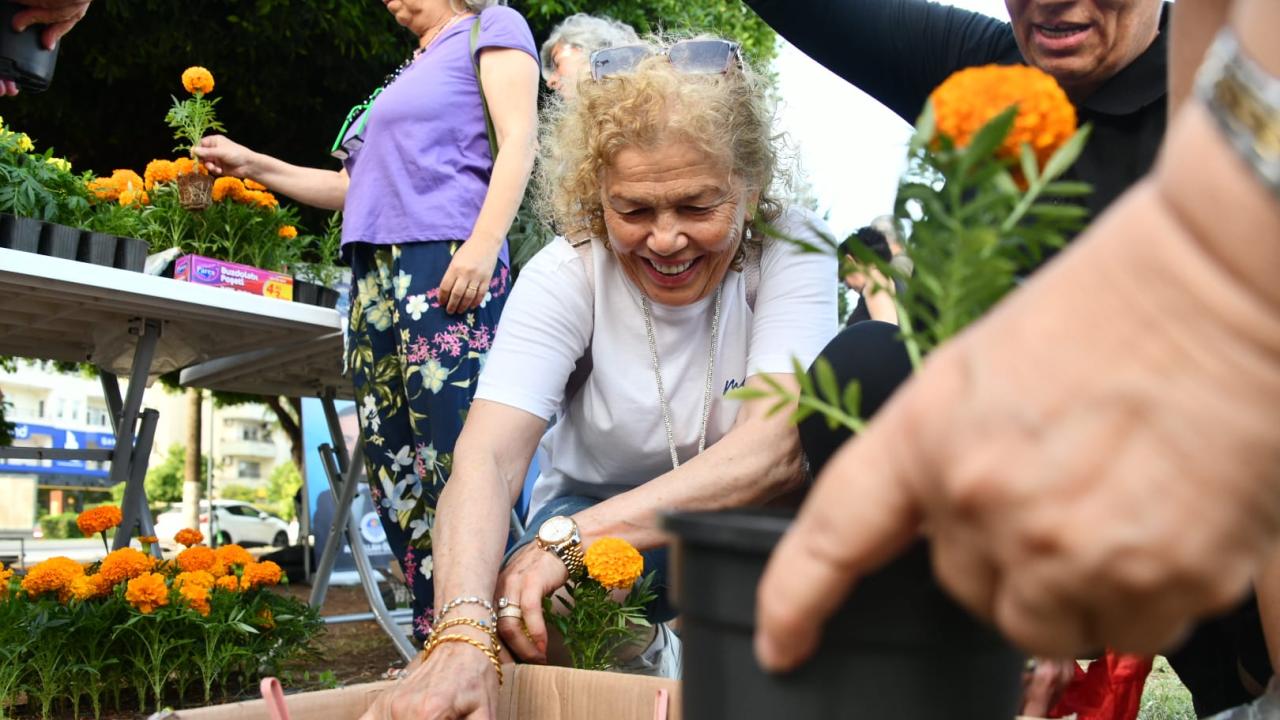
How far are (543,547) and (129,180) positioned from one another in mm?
2205

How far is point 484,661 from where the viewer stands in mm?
1189

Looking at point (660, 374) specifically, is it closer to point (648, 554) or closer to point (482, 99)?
point (648, 554)

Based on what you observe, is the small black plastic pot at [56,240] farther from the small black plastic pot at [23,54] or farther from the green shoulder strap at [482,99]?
the green shoulder strap at [482,99]

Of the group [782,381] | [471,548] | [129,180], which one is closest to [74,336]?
[129,180]

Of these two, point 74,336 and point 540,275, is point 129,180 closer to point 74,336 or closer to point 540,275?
point 74,336

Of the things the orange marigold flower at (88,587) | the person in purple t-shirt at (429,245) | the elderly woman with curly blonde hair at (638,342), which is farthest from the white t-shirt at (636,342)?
the orange marigold flower at (88,587)

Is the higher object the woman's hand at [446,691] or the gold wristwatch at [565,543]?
the gold wristwatch at [565,543]

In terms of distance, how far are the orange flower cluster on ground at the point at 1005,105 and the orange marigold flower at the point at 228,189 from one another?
2777 mm

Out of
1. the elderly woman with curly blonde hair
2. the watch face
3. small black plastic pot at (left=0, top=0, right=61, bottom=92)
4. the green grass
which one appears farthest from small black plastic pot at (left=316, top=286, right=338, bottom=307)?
the green grass

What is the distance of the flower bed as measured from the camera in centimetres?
203

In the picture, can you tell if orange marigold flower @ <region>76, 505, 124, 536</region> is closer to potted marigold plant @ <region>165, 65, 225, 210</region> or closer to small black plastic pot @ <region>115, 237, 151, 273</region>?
small black plastic pot @ <region>115, 237, 151, 273</region>

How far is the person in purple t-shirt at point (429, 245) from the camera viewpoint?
2.29 meters

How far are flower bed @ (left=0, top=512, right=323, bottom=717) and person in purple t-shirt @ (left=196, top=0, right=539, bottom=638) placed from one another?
0.39 m

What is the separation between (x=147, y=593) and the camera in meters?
2.13
